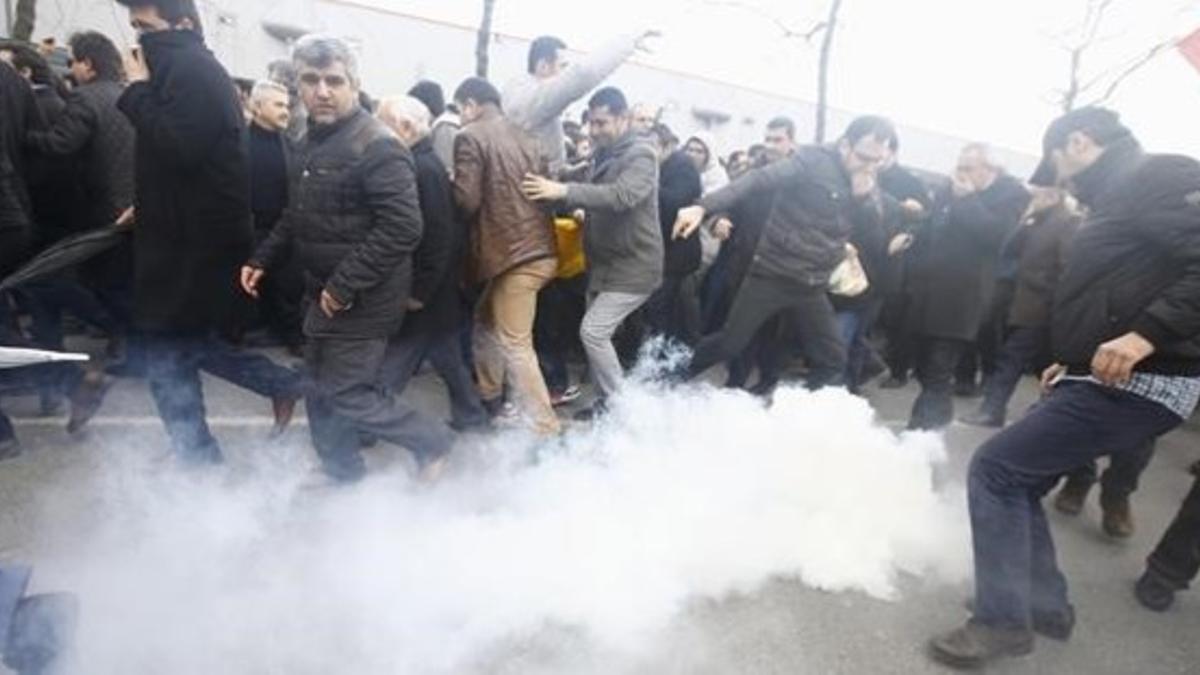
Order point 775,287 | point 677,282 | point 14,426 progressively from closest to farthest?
point 14,426 < point 775,287 < point 677,282

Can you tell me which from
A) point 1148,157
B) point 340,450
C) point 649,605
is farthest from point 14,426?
point 1148,157

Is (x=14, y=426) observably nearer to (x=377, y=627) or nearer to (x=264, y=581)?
(x=264, y=581)

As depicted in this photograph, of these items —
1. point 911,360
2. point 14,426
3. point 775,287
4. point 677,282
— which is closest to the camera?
point 14,426

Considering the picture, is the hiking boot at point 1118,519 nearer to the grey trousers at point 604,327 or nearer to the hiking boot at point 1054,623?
the hiking boot at point 1054,623

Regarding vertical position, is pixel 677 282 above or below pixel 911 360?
above

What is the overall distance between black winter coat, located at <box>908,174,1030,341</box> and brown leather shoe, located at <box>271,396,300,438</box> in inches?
153

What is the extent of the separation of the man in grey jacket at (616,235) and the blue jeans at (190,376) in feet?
5.57

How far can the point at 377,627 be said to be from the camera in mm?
2637

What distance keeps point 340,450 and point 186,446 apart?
2.38 feet

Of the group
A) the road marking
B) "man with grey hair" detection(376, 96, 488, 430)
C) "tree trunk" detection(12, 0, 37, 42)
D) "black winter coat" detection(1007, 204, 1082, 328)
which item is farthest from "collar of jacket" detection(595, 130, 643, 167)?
"tree trunk" detection(12, 0, 37, 42)

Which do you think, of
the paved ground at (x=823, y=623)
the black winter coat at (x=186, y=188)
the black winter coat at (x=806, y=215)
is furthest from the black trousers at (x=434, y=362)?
the black winter coat at (x=806, y=215)

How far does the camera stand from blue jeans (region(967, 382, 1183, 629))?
2783mm

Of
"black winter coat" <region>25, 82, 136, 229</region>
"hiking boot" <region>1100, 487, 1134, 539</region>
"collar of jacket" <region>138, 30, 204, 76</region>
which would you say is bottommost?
"hiking boot" <region>1100, 487, 1134, 539</region>

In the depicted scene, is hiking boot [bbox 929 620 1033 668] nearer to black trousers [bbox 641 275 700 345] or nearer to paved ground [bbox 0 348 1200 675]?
Result: paved ground [bbox 0 348 1200 675]
